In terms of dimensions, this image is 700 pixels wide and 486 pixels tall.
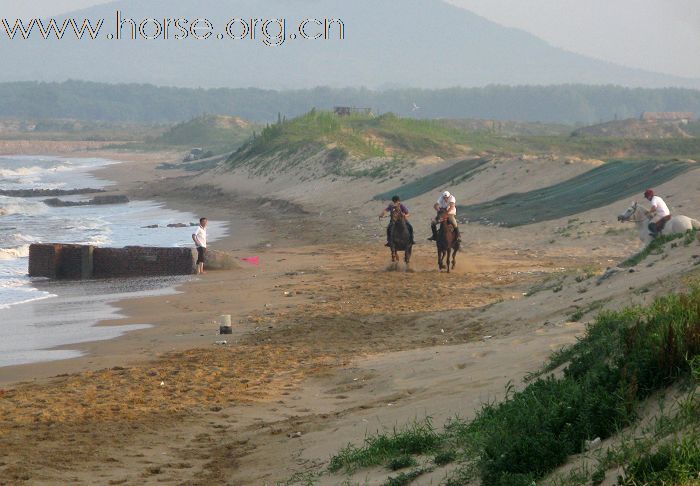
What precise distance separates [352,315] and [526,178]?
19318 mm

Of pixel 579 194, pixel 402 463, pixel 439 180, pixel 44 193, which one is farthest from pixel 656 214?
pixel 44 193

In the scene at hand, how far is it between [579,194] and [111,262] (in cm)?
1316

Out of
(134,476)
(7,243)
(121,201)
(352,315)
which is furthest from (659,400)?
(121,201)

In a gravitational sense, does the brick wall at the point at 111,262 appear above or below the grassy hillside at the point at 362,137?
below

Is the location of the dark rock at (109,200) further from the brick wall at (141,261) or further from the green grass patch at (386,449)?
the green grass patch at (386,449)

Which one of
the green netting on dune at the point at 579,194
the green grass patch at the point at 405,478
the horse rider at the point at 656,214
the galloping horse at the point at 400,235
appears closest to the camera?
the green grass patch at the point at 405,478

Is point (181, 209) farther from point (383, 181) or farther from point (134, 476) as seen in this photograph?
point (134, 476)

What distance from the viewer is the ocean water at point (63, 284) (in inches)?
620

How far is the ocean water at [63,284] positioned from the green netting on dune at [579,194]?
8037mm

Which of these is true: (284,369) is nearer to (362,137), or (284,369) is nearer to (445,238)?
(445,238)

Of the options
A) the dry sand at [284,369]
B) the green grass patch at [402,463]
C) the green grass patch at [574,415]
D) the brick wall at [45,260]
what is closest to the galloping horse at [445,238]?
the dry sand at [284,369]

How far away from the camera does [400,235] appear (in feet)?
72.1

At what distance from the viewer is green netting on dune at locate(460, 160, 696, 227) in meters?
28.2

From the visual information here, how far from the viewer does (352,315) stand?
52.3ft
